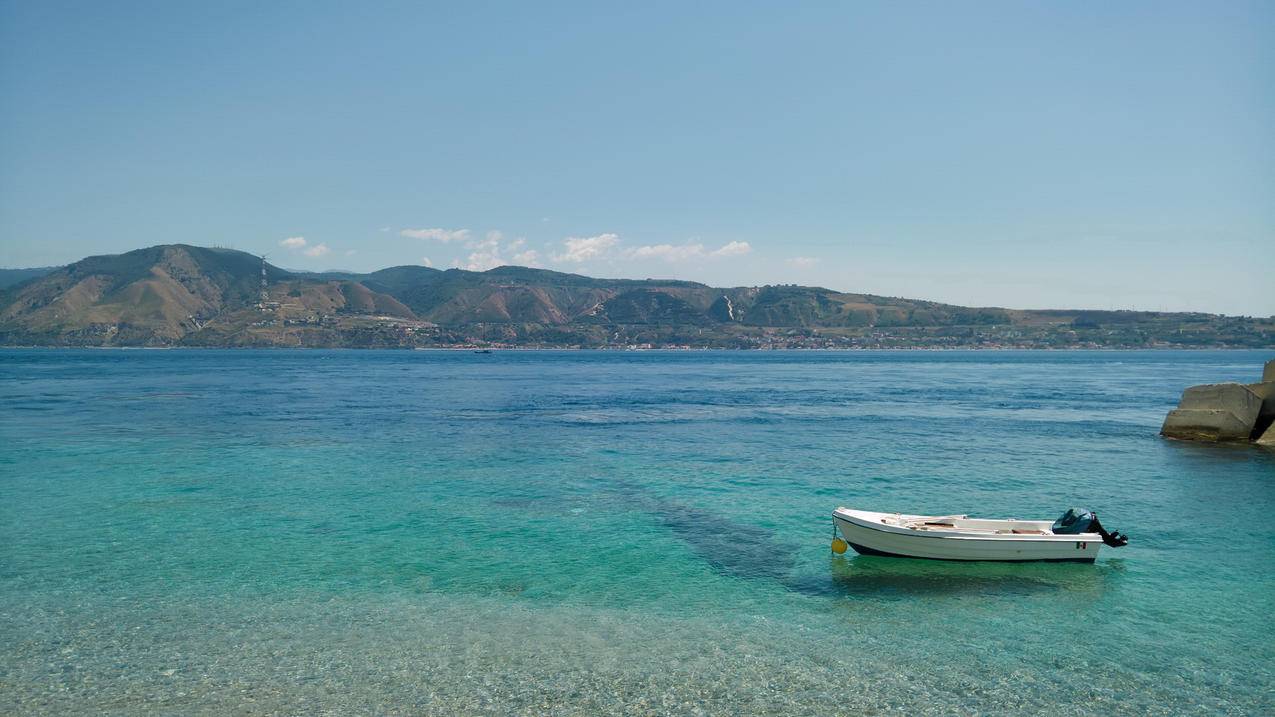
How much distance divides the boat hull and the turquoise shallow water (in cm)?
39

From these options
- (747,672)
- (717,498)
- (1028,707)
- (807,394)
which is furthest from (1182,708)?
(807,394)

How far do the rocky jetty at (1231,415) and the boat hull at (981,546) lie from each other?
31414 millimetres

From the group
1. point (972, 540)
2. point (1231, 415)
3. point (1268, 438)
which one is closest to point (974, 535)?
point (972, 540)

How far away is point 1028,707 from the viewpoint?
1241 cm

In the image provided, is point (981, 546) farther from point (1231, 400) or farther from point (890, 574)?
point (1231, 400)

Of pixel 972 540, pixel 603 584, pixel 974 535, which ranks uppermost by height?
pixel 974 535

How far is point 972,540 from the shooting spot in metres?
19.8

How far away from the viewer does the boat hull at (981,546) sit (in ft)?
65.3

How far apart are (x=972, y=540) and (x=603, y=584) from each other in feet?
32.9

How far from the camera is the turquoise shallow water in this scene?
13.0 m

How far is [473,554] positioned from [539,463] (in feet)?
53.8

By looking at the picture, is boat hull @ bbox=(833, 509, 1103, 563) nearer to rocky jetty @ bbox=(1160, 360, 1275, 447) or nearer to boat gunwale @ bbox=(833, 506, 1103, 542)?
boat gunwale @ bbox=(833, 506, 1103, 542)

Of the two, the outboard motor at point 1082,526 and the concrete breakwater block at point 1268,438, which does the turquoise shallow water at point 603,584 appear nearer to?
the outboard motor at point 1082,526

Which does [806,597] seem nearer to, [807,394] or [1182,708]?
[1182,708]
